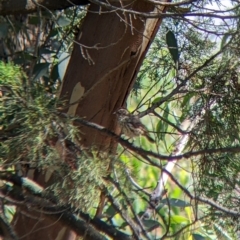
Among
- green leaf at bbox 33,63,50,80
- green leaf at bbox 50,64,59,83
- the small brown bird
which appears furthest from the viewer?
green leaf at bbox 50,64,59,83

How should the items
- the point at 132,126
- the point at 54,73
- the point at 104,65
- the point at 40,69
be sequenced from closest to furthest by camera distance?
the point at 132,126, the point at 104,65, the point at 40,69, the point at 54,73

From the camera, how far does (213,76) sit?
1.42 metres

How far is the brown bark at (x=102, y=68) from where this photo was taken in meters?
1.49

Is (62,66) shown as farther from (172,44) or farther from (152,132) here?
(152,132)

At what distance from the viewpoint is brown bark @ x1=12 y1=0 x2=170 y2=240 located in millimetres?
1489

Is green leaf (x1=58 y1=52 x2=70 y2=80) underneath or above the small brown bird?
above

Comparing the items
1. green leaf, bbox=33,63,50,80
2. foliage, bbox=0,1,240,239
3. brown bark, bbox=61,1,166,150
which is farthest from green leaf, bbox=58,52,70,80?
brown bark, bbox=61,1,166,150

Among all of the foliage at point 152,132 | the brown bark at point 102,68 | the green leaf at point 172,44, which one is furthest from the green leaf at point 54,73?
the green leaf at point 172,44

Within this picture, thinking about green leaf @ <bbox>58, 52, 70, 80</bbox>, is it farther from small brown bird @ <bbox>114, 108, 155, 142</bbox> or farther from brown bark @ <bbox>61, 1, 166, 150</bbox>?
small brown bird @ <bbox>114, 108, 155, 142</bbox>

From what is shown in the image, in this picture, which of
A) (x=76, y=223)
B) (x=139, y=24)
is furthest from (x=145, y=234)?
(x=139, y=24)

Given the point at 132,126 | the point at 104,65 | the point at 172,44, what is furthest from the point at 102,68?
the point at 132,126

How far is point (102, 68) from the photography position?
1515 millimetres

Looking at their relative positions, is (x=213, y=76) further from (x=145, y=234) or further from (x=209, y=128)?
(x=145, y=234)

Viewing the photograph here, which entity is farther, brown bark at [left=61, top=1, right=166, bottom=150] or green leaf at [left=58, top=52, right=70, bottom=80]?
green leaf at [left=58, top=52, right=70, bottom=80]
